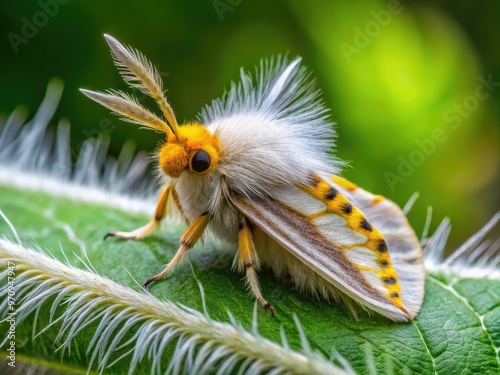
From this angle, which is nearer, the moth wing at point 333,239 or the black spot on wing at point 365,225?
the moth wing at point 333,239

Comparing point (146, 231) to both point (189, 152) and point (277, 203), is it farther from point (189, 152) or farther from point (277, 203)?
point (277, 203)

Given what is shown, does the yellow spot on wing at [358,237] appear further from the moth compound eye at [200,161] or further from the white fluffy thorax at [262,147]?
the moth compound eye at [200,161]

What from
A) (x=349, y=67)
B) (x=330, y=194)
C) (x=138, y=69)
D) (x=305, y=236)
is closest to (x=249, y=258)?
(x=305, y=236)

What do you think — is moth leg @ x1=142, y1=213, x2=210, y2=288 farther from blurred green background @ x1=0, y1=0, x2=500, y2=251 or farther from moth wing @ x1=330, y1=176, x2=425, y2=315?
blurred green background @ x1=0, y1=0, x2=500, y2=251

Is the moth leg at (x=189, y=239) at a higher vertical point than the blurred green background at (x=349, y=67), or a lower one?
lower

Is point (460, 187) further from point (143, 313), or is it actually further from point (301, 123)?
point (143, 313)

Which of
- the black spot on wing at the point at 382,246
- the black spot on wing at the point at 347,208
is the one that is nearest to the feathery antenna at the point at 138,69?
the black spot on wing at the point at 347,208

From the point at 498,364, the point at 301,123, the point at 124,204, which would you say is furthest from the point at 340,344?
the point at 124,204
